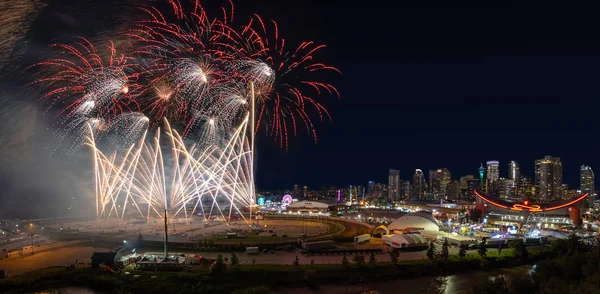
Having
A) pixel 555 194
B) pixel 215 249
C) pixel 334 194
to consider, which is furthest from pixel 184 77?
pixel 334 194

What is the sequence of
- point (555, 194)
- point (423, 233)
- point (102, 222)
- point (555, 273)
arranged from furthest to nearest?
point (555, 194)
point (102, 222)
point (423, 233)
point (555, 273)

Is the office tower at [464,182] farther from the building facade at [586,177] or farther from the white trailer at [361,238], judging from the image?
the white trailer at [361,238]

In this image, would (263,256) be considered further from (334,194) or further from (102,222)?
(334,194)

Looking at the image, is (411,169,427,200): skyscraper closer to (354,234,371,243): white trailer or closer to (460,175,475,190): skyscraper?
(460,175,475,190): skyscraper

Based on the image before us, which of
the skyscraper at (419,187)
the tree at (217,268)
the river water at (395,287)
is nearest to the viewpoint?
the river water at (395,287)

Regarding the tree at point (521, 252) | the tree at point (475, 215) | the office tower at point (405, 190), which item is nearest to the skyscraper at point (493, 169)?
the office tower at point (405, 190)

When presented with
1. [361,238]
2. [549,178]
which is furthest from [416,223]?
[549,178]

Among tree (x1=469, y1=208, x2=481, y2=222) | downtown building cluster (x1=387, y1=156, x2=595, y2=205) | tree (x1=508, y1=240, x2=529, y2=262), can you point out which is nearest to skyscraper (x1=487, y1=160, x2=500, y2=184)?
downtown building cluster (x1=387, y1=156, x2=595, y2=205)
